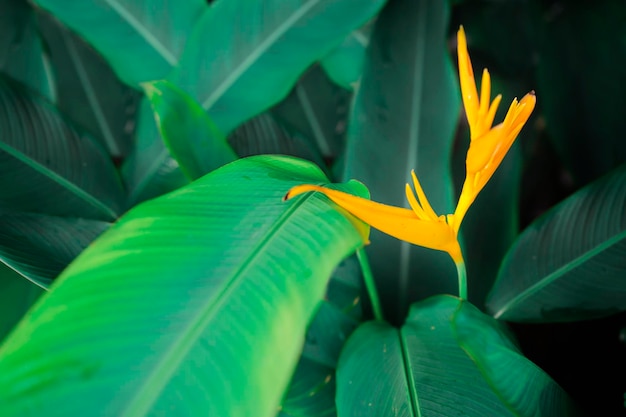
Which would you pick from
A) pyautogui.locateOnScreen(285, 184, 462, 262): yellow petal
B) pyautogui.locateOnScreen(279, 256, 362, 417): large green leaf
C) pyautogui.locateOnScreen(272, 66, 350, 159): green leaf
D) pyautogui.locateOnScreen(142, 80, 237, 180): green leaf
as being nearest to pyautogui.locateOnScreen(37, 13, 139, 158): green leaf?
pyautogui.locateOnScreen(272, 66, 350, 159): green leaf

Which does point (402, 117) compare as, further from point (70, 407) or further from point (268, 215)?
point (70, 407)

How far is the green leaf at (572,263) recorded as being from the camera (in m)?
0.50

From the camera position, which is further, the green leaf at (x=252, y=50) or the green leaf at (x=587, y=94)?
the green leaf at (x=587, y=94)

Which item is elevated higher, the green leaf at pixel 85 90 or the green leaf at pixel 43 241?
the green leaf at pixel 85 90

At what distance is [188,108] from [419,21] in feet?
0.93

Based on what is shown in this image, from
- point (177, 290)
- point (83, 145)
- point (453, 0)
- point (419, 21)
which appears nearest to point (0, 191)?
point (83, 145)

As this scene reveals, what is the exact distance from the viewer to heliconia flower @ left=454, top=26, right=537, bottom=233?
12.8 inches

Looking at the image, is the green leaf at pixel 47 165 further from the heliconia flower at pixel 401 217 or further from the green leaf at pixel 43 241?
the heliconia flower at pixel 401 217

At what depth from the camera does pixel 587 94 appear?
2.44 ft

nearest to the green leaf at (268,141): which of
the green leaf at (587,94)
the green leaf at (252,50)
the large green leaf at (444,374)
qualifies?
the green leaf at (252,50)

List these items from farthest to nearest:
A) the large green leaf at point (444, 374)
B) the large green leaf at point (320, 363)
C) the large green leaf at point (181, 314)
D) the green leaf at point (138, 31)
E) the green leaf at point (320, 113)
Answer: the green leaf at point (320, 113)
the green leaf at point (138, 31)
the large green leaf at point (320, 363)
the large green leaf at point (444, 374)
the large green leaf at point (181, 314)

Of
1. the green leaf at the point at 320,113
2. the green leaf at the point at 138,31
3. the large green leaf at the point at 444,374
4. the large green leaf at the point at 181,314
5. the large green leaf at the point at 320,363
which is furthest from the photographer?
the green leaf at the point at 320,113

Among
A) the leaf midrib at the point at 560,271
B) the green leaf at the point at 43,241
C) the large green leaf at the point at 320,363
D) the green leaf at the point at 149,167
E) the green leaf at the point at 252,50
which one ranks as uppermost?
the green leaf at the point at 252,50

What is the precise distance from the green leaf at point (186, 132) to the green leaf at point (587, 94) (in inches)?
18.7
